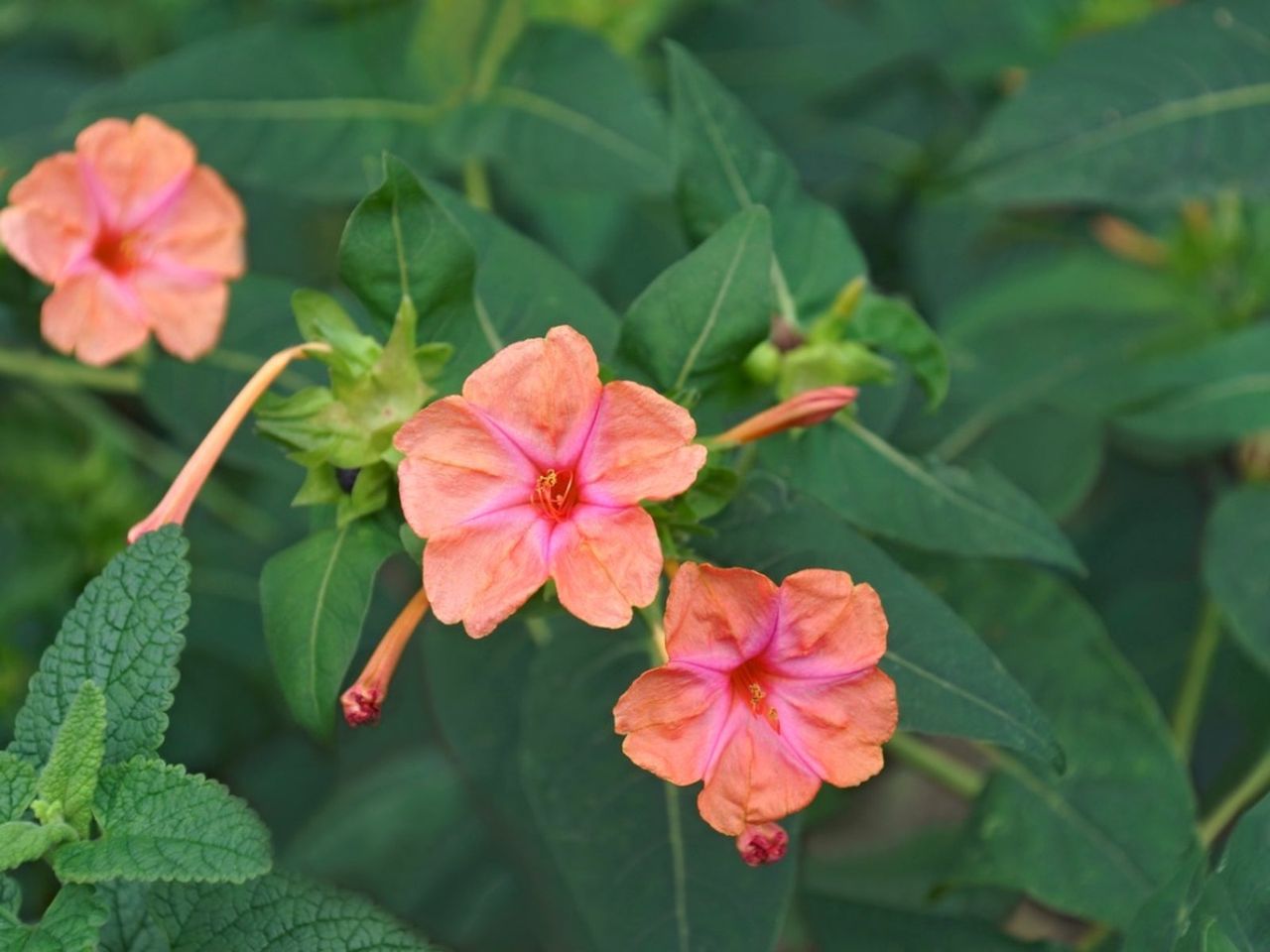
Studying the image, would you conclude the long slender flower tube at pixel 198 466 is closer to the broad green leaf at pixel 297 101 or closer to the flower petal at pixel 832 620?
the flower petal at pixel 832 620

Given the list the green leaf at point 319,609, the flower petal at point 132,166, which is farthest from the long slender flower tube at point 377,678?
the flower petal at point 132,166

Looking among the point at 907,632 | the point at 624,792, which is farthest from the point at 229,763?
the point at 907,632

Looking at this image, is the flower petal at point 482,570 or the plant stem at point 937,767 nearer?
the flower petal at point 482,570

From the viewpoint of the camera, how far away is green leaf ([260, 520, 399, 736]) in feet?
2.91

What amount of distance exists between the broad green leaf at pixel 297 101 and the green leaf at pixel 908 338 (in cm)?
56

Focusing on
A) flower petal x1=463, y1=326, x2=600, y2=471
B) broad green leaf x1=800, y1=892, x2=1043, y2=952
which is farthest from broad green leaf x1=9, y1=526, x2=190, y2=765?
broad green leaf x1=800, y1=892, x2=1043, y2=952

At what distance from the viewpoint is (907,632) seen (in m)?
0.94

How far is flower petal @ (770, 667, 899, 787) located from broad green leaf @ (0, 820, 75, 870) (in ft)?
1.42

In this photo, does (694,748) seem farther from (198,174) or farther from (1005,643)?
(198,174)

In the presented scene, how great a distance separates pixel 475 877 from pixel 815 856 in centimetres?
42

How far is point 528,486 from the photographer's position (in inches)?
33.4

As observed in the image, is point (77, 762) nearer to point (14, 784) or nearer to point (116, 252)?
point (14, 784)

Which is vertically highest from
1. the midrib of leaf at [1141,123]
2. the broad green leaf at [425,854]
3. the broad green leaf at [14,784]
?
the midrib of leaf at [1141,123]

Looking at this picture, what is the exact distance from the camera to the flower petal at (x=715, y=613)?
2.63 feet
